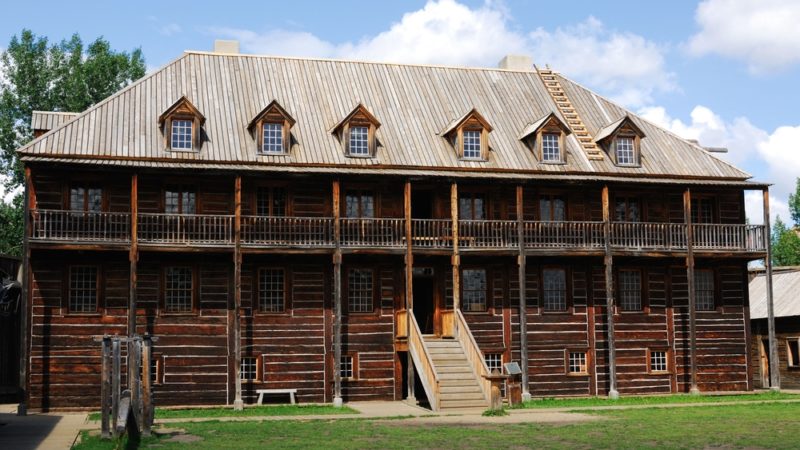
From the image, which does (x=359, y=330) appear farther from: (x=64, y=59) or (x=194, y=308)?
(x=64, y=59)

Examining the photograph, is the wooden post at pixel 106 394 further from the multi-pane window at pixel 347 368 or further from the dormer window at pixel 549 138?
the dormer window at pixel 549 138

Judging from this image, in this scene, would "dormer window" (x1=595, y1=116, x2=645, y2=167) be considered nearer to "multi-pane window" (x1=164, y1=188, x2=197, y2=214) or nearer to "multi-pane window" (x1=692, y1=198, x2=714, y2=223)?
"multi-pane window" (x1=692, y1=198, x2=714, y2=223)

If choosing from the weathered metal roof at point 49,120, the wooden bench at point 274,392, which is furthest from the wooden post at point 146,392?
the weathered metal roof at point 49,120

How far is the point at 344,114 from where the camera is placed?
38.8m

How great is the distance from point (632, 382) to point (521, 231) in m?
7.42

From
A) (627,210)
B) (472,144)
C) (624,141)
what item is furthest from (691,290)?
(472,144)

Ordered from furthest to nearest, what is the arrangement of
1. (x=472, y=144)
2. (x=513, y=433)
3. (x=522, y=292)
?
(x=472, y=144)
(x=522, y=292)
(x=513, y=433)

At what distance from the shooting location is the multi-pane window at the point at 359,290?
36.4 m

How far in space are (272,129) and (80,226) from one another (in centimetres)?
736

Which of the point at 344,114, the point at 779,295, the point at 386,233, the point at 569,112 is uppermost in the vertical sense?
the point at 569,112

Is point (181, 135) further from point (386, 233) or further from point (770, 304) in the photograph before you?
point (770, 304)

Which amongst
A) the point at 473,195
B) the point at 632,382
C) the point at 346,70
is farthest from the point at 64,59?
the point at 632,382

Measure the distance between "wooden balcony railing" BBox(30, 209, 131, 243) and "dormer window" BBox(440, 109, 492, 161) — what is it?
12.2 m

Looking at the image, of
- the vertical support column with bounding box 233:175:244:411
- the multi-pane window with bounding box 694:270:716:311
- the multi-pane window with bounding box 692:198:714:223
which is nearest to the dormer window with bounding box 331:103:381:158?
the vertical support column with bounding box 233:175:244:411
